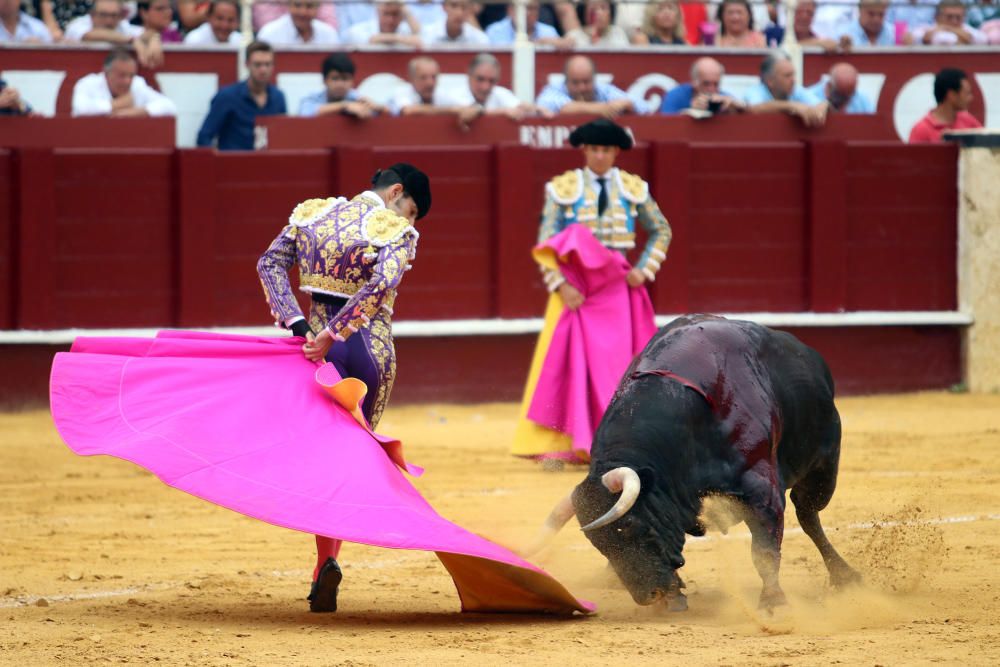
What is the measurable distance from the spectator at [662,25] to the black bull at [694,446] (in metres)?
5.83

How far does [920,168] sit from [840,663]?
21.4ft

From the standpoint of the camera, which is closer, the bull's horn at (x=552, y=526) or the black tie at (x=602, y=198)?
the bull's horn at (x=552, y=526)

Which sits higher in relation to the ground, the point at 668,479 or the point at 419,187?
the point at 419,187

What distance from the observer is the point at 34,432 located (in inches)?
321

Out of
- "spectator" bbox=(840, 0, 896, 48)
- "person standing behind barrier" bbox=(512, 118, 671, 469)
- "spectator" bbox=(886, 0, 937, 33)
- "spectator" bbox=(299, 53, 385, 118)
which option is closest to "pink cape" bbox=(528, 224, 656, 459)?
"person standing behind barrier" bbox=(512, 118, 671, 469)

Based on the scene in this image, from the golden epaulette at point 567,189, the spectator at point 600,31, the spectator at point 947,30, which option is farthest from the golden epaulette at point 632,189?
the spectator at point 947,30

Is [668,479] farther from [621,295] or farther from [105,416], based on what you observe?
[621,295]

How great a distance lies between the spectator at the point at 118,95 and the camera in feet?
29.4

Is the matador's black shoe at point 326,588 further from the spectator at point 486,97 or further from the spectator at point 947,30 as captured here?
the spectator at point 947,30

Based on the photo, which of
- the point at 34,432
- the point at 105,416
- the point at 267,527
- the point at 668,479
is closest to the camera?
the point at 668,479

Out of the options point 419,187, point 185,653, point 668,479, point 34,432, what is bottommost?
point 34,432

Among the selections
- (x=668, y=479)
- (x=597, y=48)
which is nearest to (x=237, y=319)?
(x=597, y=48)

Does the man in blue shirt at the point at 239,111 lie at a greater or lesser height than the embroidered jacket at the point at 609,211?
greater

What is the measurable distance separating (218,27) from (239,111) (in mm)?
622
